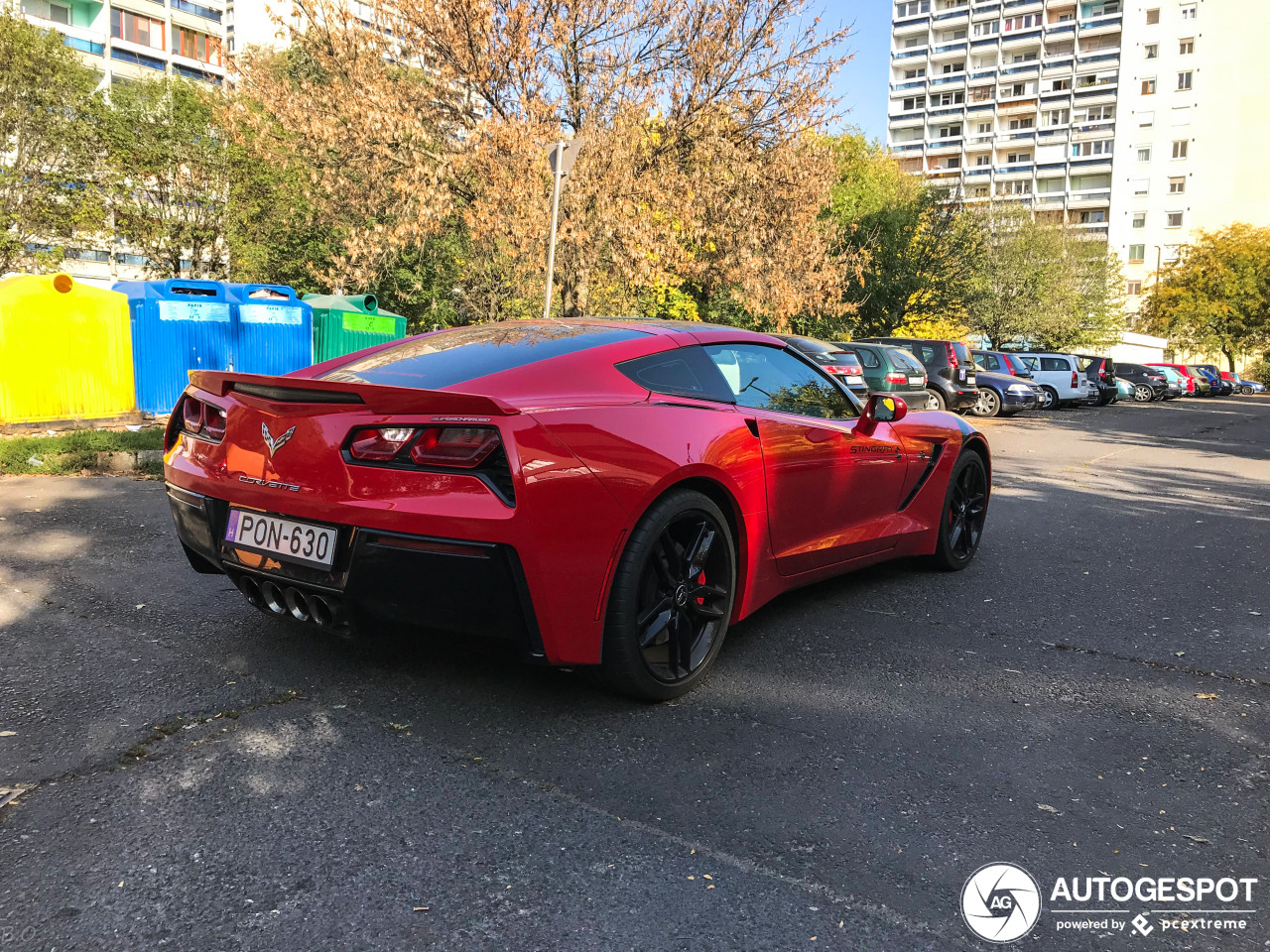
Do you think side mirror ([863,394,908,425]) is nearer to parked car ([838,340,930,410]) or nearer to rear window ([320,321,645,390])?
rear window ([320,321,645,390])

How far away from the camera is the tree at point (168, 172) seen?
26.9 m

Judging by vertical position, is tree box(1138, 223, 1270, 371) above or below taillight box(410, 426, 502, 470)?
above

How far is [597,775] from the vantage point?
2783 mm

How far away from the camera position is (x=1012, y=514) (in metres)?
7.84

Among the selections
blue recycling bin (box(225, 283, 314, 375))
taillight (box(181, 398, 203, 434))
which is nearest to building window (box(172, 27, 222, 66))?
blue recycling bin (box(225, 283, 314, 375))

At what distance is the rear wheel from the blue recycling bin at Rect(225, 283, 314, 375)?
15475 mm

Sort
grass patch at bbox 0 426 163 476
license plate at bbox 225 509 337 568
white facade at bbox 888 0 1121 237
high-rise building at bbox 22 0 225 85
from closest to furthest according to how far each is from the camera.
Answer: license plate at bbox 225 509 337 568 → grass patch at bbox 0 426 163 476 → high-rise building at bbox 22 0 225 85 → white facade at bbox 888 0 1121 237

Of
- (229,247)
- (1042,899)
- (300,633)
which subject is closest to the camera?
(1042,899)

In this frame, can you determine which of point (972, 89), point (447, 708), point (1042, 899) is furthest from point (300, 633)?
point (972, 89)

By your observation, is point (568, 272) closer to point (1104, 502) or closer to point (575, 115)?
point (575, 115)

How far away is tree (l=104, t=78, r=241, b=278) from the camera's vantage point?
26906 mm

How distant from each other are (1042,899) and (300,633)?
9.30 feet

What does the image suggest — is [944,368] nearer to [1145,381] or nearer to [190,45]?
[1145,381]

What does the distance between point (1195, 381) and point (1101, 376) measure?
69.3 feet
